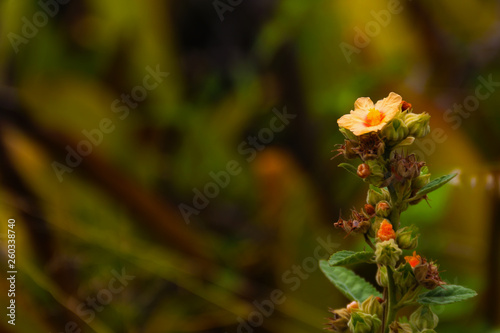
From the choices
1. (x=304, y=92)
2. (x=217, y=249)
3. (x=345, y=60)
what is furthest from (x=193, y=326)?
(x=345, y=60)

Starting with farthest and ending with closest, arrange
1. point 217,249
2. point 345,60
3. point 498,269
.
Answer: point 345,60 → point 217,249 → point 498,269

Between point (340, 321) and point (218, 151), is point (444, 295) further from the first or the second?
point (218, 151)

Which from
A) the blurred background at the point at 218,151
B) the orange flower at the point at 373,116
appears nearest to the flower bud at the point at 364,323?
the orange flower at the point at 373,116

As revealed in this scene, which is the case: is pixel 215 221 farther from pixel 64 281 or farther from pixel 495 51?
pixel 495 51

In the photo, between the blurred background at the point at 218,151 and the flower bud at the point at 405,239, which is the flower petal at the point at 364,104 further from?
the blurred background at the point at 218,151

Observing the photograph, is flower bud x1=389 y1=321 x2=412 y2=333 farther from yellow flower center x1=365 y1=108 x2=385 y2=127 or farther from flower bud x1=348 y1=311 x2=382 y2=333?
yellow flower center x1=365 y1=108 x2=385 y2=127

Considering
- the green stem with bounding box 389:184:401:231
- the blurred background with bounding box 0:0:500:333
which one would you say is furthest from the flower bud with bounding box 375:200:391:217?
the blurred background with bounding box 0:0:500:333
